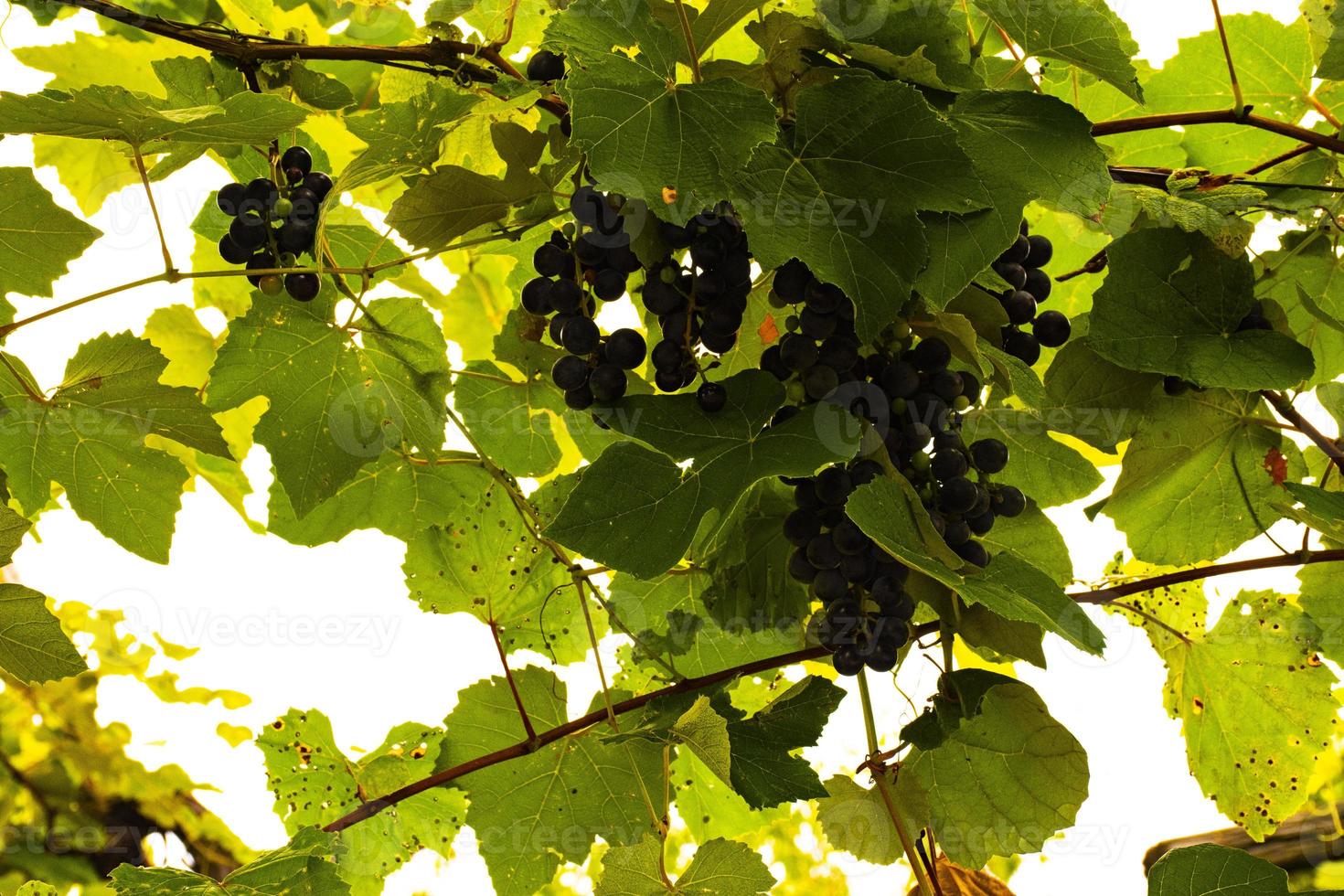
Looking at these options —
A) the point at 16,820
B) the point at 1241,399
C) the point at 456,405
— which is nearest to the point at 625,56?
the point at 456,405

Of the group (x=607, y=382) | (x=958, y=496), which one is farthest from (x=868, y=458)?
(x=607, y=382)

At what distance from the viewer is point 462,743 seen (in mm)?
894

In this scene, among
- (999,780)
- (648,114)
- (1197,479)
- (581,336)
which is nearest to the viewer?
(648,114)

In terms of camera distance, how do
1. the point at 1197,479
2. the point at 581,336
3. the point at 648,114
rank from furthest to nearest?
the point at 1197,479
the point at 581,336
the point at 648,114

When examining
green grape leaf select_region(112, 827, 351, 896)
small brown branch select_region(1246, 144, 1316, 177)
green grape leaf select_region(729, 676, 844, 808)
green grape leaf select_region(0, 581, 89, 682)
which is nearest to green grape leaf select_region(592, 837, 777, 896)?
green grape leaf select_region(729, 676, 844, 808)

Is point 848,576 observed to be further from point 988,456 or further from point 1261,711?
point 1261,711

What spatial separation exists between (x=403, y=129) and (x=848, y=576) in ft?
1.19

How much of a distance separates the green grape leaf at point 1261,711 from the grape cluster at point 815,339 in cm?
49

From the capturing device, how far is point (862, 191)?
22.7 inches

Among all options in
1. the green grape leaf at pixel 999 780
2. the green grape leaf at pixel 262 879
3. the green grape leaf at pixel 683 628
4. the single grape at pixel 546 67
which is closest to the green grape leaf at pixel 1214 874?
the green grape leaf at pixel 999 780

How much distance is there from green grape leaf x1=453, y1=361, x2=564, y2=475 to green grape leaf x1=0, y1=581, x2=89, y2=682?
34cm

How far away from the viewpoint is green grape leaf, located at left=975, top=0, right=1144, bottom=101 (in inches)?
24.8

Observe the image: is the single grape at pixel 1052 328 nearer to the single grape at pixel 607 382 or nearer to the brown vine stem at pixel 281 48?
the single grape at pixel 607 382

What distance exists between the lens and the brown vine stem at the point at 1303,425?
81 centimetres
